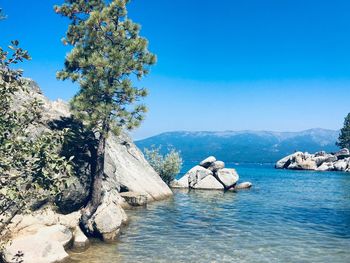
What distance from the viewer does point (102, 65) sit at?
2898cm

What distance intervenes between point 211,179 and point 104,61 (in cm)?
4110

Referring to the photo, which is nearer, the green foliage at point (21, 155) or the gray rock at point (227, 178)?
the green foliage at point (21, 155)

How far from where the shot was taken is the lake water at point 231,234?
23.1 metres

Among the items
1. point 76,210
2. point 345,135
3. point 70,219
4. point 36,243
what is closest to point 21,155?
point 36,243

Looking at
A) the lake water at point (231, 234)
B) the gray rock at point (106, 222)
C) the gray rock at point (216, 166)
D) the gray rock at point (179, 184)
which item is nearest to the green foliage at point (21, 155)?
the lake water at point (231, 234)

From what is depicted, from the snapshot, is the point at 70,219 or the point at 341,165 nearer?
the point at 70,219

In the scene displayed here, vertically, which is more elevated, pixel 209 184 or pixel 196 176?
pixel 196 176

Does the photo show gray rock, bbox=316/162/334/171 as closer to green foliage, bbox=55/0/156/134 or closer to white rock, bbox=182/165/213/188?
white rock, bbox=182/165/213/188

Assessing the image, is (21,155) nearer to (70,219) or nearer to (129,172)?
(70,219)

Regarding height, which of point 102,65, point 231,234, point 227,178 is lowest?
point 231,234

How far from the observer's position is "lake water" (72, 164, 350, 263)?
2306 centimetres

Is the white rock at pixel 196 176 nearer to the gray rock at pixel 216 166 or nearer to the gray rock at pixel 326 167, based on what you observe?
the gray rock at pixel 216 166

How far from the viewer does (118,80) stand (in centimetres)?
3111

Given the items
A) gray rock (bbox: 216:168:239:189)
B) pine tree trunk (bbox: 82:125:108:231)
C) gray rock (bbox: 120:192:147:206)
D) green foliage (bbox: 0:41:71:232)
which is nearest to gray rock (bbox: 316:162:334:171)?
gray rock (bbox: 216:168:239:189)
